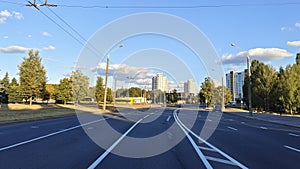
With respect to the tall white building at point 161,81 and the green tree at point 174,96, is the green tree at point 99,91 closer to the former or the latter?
the tall white building at point 161,81

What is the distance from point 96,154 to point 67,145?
7.66 feet

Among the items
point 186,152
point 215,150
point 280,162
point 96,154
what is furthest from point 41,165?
point 280,162

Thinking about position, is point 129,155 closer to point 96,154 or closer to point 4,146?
point 96,154

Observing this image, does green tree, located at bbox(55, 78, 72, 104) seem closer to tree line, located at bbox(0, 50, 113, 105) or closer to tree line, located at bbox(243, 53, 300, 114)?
tree line, located at bbox(0, 50, 113, 105)

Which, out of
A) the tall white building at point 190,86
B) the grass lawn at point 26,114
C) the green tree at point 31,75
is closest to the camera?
the grass lawn at point 26,114

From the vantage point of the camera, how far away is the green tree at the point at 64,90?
64.1 m

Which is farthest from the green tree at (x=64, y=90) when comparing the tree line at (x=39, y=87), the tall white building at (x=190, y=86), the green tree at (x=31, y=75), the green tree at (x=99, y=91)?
the tall white building at (x=190, y=86)

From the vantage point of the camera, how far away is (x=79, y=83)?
2569 inches

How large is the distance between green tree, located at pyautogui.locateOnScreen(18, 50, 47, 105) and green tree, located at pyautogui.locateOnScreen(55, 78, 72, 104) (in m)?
15.5

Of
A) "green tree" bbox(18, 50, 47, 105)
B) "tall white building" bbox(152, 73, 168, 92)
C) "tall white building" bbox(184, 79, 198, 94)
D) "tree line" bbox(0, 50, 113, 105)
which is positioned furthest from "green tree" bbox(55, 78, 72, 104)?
"tall white building" bbox(184, 79, 198, 94)

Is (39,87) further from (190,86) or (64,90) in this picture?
(190,86)

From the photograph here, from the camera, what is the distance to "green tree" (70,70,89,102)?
6438 cm

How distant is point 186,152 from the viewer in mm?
9367

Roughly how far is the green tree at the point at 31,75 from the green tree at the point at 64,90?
15.5m
